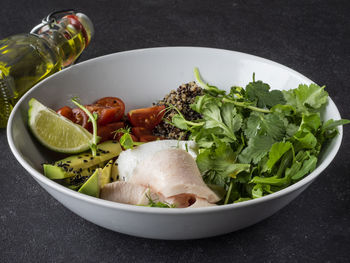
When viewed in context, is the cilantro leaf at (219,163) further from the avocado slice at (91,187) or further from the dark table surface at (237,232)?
the avocado slice at (91,187)

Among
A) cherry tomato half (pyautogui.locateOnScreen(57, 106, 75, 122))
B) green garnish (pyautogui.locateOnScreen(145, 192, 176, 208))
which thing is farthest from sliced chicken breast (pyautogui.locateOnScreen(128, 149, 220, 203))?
cherry tomato half (pyautogui.locateOnScreen(57, 106, 75, 122))

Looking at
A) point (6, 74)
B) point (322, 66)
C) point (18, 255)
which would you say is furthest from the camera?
point (322, 66)

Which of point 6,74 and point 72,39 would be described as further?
point 72,39

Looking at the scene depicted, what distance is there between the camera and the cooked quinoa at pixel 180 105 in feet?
5.44

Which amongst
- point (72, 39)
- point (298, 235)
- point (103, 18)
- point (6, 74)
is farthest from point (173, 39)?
point (298, 235)

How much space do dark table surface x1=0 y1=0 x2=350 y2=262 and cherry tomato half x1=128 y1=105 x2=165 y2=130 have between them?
1.36 feet

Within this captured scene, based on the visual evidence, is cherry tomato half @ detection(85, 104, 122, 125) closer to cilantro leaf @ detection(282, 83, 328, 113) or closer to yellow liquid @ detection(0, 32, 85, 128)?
yellow liquid @ detection(0, 32, 85, 128)

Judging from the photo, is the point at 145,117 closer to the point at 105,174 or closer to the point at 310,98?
the point at 105,174

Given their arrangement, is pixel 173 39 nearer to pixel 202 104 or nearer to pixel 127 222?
pixel 202 104

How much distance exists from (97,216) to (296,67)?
1.44 meters

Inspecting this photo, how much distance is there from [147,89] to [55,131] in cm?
47

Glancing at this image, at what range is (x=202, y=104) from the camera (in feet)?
5.04

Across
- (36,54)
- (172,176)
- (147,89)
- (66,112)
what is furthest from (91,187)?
(36,54)

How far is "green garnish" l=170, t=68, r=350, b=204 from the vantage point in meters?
1.26
